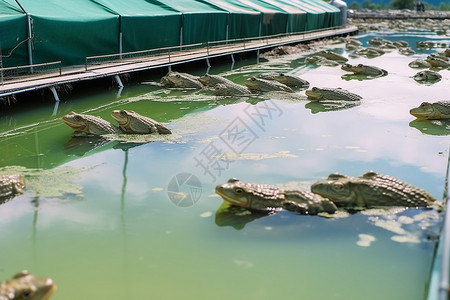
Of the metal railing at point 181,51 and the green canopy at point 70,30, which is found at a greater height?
the green canopy at point 70,30

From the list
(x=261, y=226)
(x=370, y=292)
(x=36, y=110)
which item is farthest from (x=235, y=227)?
(x=36, y=110)

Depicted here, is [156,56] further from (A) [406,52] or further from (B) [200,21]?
(A) [406,52]

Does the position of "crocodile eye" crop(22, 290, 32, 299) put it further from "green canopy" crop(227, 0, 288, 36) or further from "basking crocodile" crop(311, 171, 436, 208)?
"green canopy" crop(227, 0, 288, 36)

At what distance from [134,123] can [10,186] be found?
11.2 ft

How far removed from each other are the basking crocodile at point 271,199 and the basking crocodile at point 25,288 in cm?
264

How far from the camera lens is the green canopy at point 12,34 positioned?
42.3 ft

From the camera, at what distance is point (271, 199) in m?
6.60

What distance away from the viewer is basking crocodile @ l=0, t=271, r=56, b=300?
414 cm

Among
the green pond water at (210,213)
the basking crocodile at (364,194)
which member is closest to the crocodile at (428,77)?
the green pond water at (210,213)

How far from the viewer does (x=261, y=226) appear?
6281 millimetres

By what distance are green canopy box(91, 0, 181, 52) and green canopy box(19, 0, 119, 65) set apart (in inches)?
18.0

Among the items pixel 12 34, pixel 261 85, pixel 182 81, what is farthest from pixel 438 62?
pixel 12 34

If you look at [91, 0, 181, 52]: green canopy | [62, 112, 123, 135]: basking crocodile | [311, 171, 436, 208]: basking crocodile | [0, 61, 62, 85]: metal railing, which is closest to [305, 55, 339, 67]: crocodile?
[91, 0, 181, 52]: green canopy

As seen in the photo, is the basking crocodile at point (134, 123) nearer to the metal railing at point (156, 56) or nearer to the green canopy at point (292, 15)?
the metal railing at point (156, 56)
